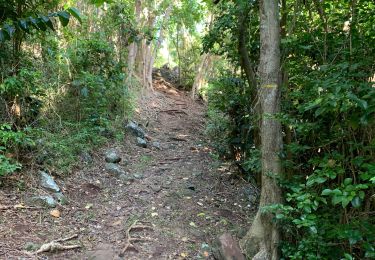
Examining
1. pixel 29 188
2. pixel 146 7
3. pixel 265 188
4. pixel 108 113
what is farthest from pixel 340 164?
pixel 146 7

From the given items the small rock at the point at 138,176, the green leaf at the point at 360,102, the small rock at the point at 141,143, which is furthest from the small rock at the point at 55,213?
the green leaf at the point at 360,102

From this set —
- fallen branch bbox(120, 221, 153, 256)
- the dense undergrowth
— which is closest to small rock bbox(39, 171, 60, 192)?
the dense undergrowth

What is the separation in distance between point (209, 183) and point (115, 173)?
1.64m

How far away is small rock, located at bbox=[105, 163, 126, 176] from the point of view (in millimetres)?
5785

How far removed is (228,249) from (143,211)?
1515mm

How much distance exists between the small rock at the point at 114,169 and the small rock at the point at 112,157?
14cm

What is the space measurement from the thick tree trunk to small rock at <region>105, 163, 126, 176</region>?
9.33ft

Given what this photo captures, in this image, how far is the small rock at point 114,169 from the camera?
579 cm

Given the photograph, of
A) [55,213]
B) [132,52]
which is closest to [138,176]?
[55,213]

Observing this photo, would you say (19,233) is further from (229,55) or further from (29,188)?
(229,55)

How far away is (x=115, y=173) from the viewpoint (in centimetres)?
577

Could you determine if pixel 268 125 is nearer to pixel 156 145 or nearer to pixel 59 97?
pixel 59 97

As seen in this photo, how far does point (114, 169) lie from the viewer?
5828mm

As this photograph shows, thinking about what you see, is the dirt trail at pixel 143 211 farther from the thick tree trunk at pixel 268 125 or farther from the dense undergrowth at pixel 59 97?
the thick tree trunk at pixel 268 125
